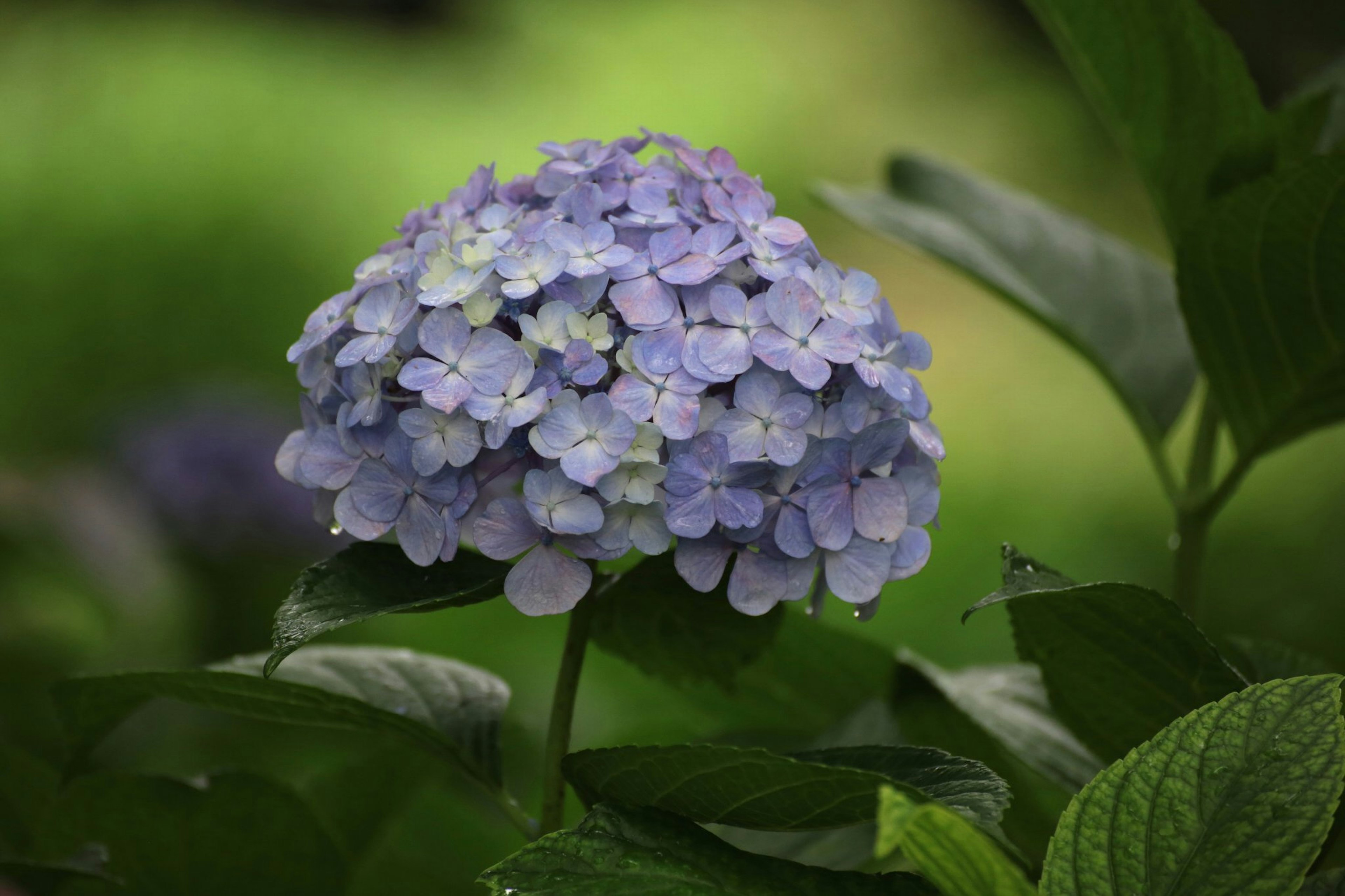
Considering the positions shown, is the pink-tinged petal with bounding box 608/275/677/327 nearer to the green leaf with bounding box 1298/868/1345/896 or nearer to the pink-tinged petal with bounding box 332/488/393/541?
the pink-tinged petal with bounding box 332/488/393/541

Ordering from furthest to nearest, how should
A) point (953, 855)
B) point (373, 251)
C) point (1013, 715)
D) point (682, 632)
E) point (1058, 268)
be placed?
1. point (373, 251)
2. point (1058, 268)
3. point (1013, 715)
4. point (682, 632)
5. point (953, 855)

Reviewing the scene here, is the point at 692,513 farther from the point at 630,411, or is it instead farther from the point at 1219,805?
the point at 1219,805

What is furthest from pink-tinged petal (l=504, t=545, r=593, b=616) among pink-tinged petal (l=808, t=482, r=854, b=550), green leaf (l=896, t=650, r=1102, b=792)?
green leaf (l=896, t=650, r=1102, b=792)

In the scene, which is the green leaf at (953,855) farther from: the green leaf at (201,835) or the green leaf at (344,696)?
the green leaf at (201,835)

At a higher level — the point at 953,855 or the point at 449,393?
the point at 449,393

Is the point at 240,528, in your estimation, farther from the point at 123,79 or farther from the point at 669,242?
the point at 123,79

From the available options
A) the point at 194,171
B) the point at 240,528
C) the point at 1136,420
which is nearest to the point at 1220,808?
the point at 1136,420

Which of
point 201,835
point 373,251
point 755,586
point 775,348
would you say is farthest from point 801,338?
point 373,251
